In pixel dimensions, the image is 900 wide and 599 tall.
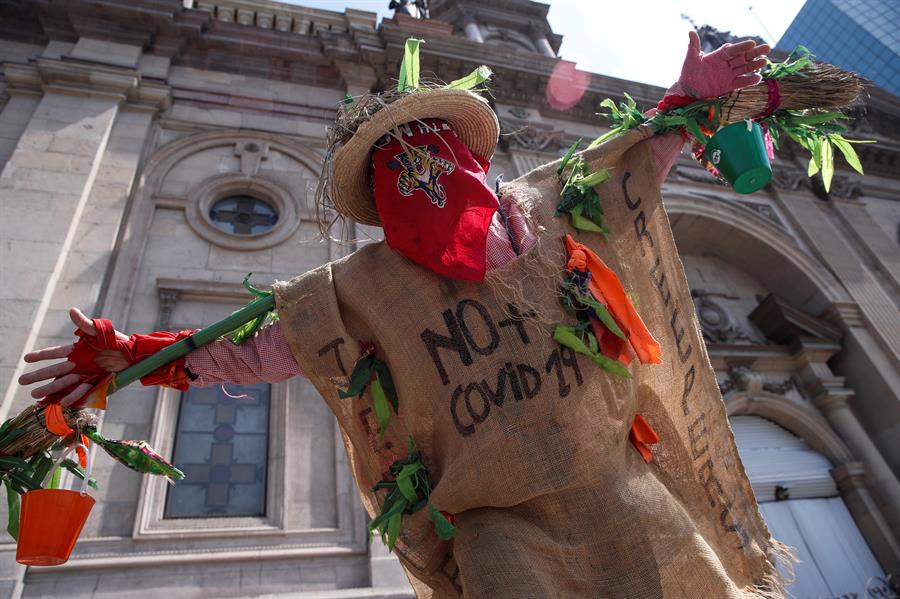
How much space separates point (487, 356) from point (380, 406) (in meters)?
0.43

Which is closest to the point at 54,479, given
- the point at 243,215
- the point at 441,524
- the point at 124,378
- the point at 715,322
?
the point at 124,378

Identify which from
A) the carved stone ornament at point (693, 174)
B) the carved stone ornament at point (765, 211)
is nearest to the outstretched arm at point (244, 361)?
the carved stone ornament at point (693, 174)

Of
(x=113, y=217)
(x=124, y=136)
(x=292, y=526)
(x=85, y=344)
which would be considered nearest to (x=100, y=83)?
(x=124, y=136)

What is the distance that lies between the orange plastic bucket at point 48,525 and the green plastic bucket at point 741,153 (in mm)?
2611

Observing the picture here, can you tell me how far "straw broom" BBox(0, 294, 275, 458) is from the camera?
1961 mm

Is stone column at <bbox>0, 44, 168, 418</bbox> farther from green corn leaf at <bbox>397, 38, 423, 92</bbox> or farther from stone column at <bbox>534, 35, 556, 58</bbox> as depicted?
stone column at <bbox>534, 35, 556, 58</bbox>

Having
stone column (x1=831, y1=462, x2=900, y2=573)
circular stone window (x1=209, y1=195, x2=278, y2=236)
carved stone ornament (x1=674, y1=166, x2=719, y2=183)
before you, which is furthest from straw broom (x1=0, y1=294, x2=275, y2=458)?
carved stone ornament (x1=674, y1=166, x2=719, y2=183)

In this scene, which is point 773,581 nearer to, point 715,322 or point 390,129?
point 390,129

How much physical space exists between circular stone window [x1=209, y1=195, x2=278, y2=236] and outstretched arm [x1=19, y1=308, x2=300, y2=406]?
468 cm

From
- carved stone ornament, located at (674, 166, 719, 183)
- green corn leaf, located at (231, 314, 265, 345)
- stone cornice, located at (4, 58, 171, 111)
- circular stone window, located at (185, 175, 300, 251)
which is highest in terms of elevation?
stone cornice, located at (4, 58, 171, 111)

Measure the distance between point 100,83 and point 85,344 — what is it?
6.58 metres

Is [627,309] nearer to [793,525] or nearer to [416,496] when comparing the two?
[416,496]

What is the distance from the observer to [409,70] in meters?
2.16

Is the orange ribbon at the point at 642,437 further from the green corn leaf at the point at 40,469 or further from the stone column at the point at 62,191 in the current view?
the stone column at the point at 62,191
